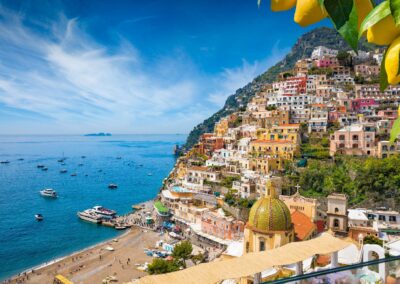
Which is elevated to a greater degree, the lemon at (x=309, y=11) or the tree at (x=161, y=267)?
the lemon at (x=309, y=11)

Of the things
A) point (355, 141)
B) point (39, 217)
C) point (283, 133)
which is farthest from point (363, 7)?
point (39, 217)

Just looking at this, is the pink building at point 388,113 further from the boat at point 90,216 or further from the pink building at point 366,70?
the boat at point 90,216

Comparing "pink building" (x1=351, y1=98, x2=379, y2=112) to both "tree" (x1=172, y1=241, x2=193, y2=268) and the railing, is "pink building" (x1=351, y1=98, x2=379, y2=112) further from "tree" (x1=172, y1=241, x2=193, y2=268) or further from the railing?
the railing

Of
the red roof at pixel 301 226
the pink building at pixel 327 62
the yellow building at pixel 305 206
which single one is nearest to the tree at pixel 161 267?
the red roof at pixel 301 226

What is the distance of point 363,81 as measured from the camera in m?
45.3

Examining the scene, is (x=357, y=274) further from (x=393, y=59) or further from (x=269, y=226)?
(x=269, y=226)

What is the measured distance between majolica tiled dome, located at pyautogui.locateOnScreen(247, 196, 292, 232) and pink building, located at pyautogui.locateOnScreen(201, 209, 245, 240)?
783cm

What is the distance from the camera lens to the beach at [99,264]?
22.8m

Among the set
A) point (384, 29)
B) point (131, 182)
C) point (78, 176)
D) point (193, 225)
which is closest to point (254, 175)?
point (193, 225)

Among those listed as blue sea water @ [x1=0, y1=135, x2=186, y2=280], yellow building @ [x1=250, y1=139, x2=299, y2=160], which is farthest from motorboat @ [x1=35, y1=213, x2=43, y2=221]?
yellow building @ [x1=250, y1=139, x2=299, y2=160]

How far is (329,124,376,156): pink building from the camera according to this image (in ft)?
96.6

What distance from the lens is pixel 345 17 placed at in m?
0.64

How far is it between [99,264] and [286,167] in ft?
60.9

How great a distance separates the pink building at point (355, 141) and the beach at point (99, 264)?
1905 centimetres
